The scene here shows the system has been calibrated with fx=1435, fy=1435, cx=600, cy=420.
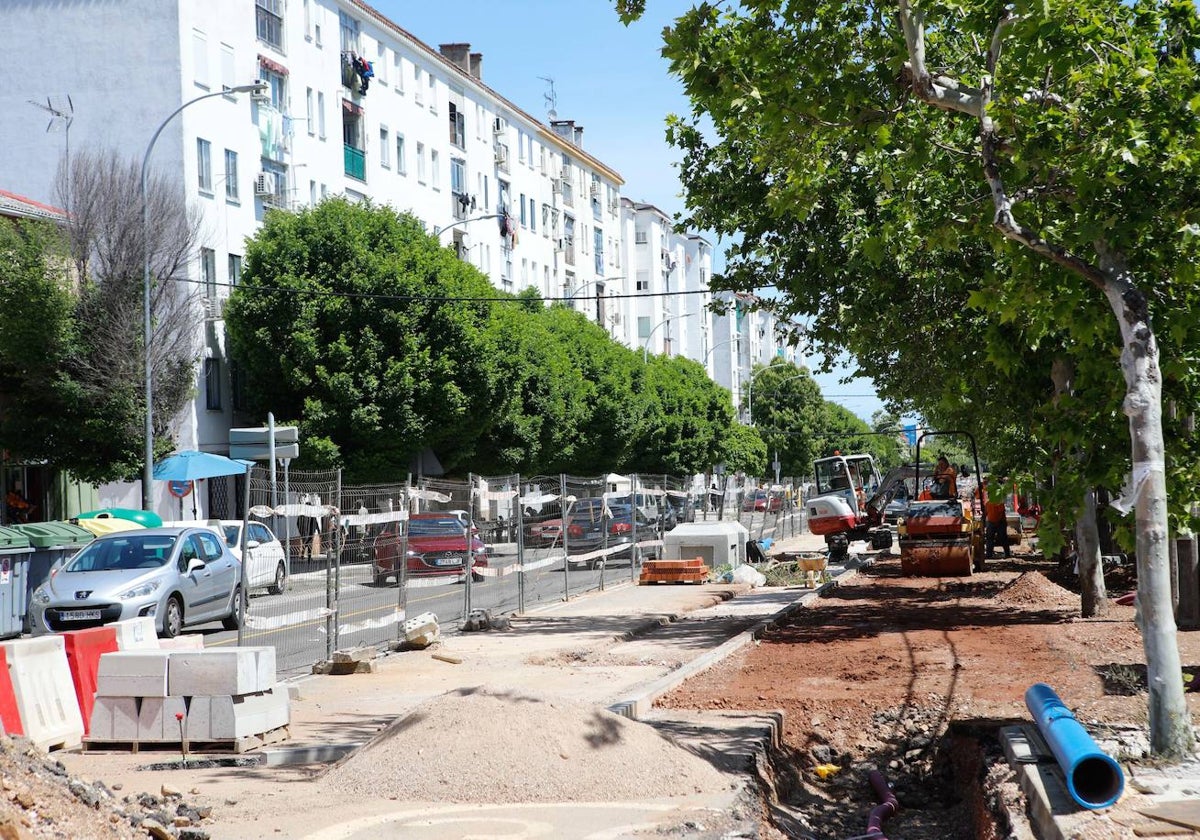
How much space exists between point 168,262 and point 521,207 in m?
38.3

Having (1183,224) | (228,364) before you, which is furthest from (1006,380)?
(228,364)

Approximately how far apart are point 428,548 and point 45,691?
924 cm

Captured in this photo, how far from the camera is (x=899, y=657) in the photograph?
16.0 m

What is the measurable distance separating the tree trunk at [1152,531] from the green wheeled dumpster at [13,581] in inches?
615

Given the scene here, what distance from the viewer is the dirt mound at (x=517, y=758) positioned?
29.1ft

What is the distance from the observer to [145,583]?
19.0 metres

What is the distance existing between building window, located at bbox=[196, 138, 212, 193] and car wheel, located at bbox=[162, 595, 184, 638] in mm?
24454

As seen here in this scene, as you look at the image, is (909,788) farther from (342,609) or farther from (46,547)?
(46,547)

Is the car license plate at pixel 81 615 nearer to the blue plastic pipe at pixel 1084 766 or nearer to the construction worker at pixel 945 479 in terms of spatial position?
the blue plastic pipe at pixel 1084 766

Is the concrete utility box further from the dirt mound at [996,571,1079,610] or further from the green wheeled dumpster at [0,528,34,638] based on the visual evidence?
the green wheeled dumpster at [0,528,34,638]

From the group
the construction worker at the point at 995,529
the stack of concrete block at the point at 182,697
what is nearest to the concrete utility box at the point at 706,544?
the construction worker at the point at 995,529

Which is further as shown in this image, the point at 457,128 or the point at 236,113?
the point at 457,128

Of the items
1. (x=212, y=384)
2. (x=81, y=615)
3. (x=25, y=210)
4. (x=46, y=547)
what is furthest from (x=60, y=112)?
(x=81, y=615)

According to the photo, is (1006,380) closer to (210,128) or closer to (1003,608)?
(1003,608)
